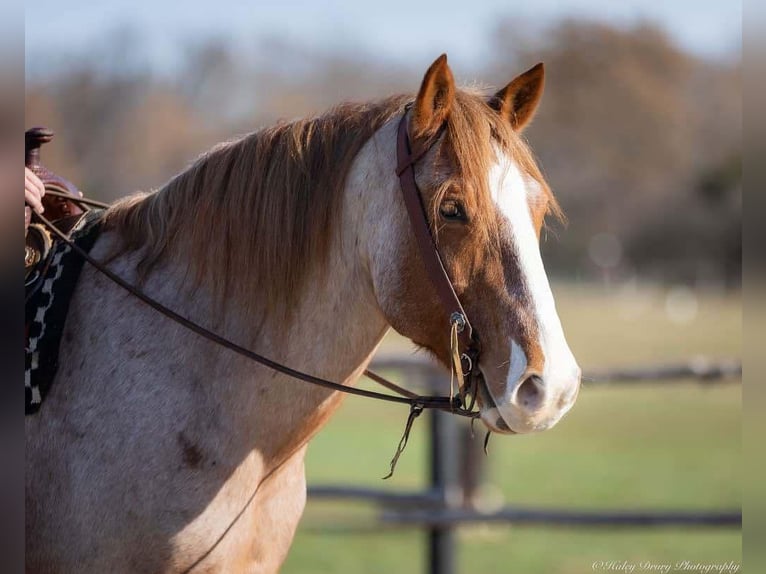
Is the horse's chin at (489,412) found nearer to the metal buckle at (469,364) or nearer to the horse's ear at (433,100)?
the metal buckle at (469,364)

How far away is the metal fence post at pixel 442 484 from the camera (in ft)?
20.7

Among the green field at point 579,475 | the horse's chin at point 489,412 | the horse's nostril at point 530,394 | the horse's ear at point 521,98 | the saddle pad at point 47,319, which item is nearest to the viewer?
the horse's nostril at point 530,394

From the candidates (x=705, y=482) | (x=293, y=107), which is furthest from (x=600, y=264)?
(x=705, y=482)

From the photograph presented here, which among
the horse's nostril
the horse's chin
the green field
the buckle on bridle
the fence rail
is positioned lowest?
the green field

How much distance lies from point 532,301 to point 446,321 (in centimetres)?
27

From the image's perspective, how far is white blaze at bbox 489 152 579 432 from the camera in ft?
8.09

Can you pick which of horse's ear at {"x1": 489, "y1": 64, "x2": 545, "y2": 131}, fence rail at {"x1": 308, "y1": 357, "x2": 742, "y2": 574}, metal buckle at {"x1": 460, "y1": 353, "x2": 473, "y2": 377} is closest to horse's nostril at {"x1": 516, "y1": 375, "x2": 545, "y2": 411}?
metal buckle at {"x1": 460, "y1": 353, "x2": 473, "y2": 377}

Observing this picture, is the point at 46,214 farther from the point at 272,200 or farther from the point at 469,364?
the point at 469,364

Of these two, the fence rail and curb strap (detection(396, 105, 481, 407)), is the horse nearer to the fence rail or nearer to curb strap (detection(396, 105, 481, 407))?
curb strap (detection(396, 105, 481, 407))

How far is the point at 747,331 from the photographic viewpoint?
5.81ft

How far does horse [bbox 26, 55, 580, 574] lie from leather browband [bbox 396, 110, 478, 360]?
3 centimetres

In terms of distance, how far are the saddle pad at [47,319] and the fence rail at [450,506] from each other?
3575mm

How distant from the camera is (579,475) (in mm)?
12562

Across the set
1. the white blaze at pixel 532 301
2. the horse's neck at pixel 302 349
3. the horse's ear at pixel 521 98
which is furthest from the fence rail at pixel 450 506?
the white blaze at pixel 532 301
